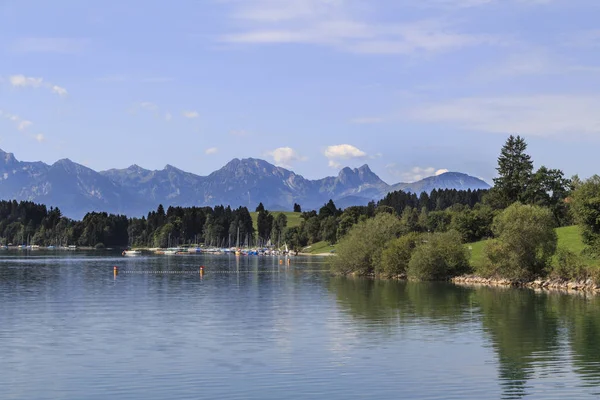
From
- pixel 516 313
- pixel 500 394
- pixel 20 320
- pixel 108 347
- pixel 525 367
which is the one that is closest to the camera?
pixel 500 394

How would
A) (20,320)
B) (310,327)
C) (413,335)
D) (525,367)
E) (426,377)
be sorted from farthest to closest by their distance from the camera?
(20,320), (310,327), (413,335), (525,367), (426,377)

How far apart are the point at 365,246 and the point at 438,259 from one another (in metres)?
17.7

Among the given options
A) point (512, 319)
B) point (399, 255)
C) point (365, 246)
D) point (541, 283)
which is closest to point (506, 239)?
point (541, 283)

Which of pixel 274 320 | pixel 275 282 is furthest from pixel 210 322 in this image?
pixel 275 282

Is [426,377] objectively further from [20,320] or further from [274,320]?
[20,320]

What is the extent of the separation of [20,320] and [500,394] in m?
43.4

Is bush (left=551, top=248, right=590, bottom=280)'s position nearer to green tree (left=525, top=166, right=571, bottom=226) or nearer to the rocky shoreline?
the rocky shoreline

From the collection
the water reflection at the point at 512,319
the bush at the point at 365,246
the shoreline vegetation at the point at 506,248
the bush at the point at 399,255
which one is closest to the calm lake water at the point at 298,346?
the water reflection at the point at 512,319

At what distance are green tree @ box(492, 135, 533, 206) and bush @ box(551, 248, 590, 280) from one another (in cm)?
6234

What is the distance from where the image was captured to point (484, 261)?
4530 inches

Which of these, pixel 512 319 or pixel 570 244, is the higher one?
pixel 570 244

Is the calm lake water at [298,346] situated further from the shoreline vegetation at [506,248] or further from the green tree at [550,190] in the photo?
the green tree at [550,190]

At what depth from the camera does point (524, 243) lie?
10775 cm

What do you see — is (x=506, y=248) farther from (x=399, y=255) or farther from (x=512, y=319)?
(x=512, y=319)
